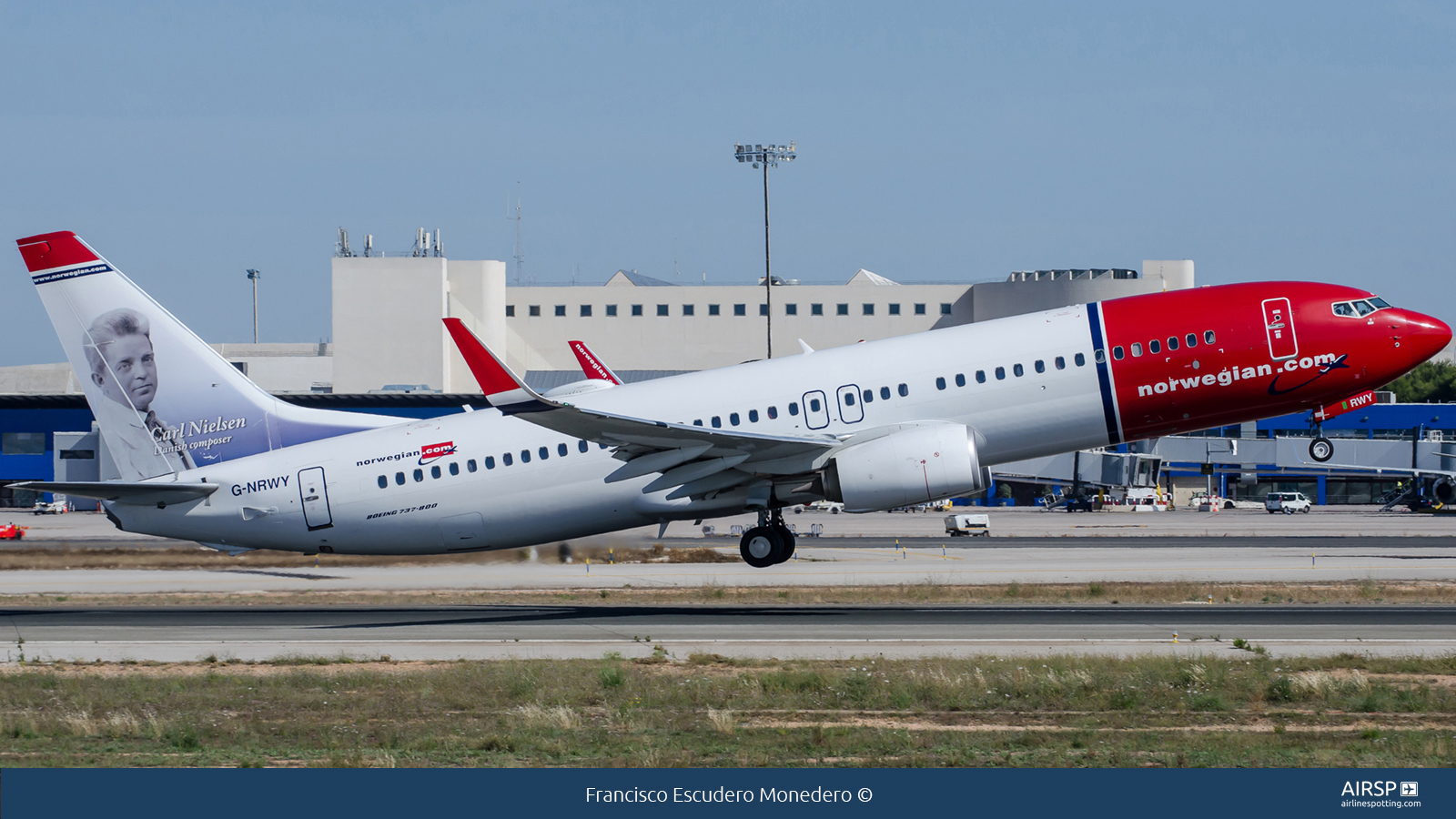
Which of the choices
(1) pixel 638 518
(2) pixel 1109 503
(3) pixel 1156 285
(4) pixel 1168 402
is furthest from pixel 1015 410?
(3) pixel 1156 285

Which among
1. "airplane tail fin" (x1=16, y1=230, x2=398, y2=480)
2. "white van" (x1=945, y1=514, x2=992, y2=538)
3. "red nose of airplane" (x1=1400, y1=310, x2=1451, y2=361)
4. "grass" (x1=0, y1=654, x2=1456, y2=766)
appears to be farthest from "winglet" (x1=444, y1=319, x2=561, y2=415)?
"white van" (x1=945, y1=514, x2=992, y2=538)

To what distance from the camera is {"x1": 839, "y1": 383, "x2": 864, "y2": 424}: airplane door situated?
31.4m

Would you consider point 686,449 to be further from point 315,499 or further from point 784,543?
point 315,499

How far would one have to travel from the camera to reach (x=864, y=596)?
3962 centimetres

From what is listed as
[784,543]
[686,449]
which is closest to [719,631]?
[784,543]

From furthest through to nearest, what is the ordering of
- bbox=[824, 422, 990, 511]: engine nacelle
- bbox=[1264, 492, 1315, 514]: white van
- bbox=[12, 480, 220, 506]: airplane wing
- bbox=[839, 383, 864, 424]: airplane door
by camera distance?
bbox=[1264, 492, 1315, 514]: white van
bbox=[12, 480, 220, 506]: airplane wing
bbox=[839, 383, 864, 424]: airplane door
bbox=[824, 422, 990, 511]: engine nacelle

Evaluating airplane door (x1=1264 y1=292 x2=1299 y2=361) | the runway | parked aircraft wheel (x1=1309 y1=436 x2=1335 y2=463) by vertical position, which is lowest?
the runway

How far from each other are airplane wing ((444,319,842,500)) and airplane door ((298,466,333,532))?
6631 mm

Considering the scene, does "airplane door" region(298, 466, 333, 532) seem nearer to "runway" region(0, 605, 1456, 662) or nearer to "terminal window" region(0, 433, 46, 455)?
"runway" region(0, 605, 1456, 662)

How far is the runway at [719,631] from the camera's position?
2755cm

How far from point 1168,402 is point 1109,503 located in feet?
268

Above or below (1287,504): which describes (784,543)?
above

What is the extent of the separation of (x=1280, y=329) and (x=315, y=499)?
23.6 meters

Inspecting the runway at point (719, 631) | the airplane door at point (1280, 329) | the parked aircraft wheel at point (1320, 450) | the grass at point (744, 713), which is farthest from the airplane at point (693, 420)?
the grass at point (744, 713)
